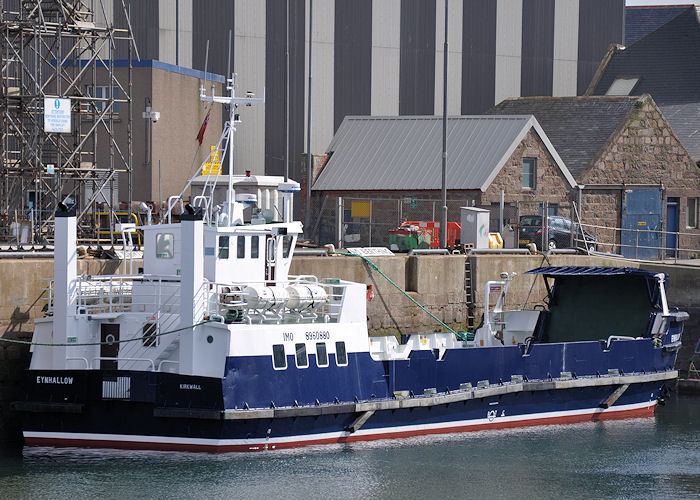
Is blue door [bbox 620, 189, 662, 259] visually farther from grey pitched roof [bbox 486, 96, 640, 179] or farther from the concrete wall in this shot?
the concrete wall

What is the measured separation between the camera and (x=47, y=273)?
2038 centimetres

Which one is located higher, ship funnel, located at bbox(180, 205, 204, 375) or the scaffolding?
the scaffolding

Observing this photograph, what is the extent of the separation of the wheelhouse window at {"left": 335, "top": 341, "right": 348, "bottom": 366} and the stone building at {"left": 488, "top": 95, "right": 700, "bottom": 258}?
16.8 metres

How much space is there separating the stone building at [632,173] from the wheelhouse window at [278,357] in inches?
706

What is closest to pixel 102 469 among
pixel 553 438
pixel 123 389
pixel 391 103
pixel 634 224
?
pixel 123 389

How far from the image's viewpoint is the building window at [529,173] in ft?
113

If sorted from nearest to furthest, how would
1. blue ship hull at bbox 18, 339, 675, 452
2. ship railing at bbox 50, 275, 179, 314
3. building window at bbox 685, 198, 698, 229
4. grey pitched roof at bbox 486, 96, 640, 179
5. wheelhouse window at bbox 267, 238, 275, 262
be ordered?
blue ship hull at bbox 18, 339, 675, 452 < ship railing at bbox 50, 275, 179, 314 < wheelhouse window at bbox 267, 238, 275, 262 < grey pitched roof at bbox 486, 96, 640, 179 < building window at bbox 685, 198, 698, 229

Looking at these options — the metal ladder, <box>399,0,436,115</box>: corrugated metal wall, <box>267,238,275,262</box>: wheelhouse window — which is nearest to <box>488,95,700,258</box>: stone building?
<box>399,0,436,115</box>: corrugated metal wall

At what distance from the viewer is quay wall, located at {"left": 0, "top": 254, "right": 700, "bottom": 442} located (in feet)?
65.3

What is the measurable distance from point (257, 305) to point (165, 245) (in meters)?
1.96

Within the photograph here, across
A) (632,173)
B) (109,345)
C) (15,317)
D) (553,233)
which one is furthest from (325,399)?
(632,173)

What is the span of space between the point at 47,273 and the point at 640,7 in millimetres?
42543

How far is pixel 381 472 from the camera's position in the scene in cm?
1844

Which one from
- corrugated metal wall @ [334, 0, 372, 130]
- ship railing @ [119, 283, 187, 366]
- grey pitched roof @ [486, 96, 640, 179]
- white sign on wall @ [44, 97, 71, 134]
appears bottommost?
ship railing @ [119, 283, 187, 366]
